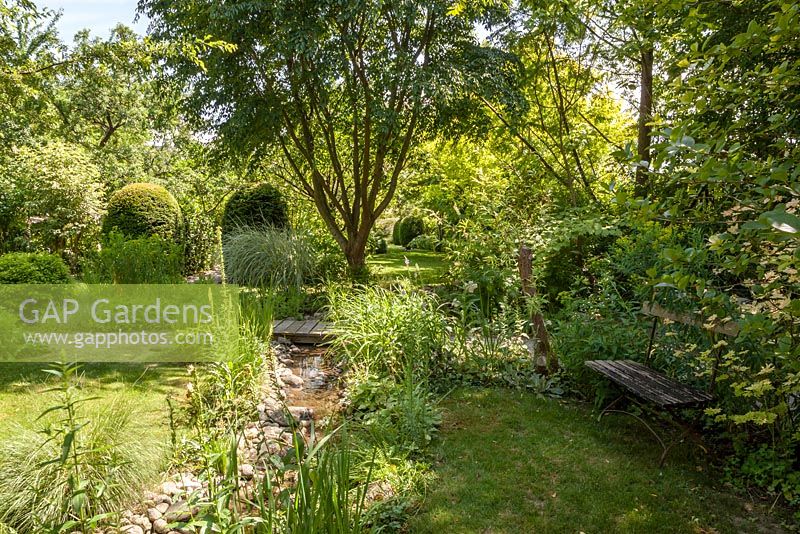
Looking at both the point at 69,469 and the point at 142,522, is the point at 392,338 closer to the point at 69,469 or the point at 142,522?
the point at 142,522

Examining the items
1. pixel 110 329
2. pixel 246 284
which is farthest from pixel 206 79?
pixel 110 329

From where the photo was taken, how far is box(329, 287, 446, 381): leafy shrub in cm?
417

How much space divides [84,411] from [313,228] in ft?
23.1

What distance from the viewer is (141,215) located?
896 centimetres

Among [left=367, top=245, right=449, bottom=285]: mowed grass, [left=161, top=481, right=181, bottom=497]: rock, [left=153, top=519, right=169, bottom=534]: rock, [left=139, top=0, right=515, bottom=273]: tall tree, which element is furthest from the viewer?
[left=367, top=245, right=449, bottom=285]: mowed grass

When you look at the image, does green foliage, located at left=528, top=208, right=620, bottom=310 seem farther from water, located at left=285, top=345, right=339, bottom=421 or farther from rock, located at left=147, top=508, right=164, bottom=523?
rock, located at left=147, top=508, right=164, bottom=523

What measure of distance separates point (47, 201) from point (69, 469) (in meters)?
7.97

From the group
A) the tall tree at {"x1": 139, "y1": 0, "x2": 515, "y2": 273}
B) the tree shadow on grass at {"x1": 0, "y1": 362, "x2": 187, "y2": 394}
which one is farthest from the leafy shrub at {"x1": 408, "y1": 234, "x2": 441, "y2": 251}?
the tree shadow on grass at {"x1": 0, "y1": 362, "x2": 187, "y2": 394}

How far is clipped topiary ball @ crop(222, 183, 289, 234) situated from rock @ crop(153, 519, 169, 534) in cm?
685

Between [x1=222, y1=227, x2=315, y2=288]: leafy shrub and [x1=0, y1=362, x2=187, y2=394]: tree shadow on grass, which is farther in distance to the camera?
[x1=222, y1=227, x2=315, y2=288]: leafy shrub

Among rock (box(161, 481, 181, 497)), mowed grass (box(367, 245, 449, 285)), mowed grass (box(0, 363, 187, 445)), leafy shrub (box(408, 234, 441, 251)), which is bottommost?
rock (box(161, 481, 181, 497))

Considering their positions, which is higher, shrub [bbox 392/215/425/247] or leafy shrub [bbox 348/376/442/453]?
shrub [bbox 392/215/425/247]

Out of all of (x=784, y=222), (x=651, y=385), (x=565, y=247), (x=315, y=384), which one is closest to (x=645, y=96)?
(x=565, y=247)

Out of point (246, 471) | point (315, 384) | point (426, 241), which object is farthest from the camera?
point (426, 241)
